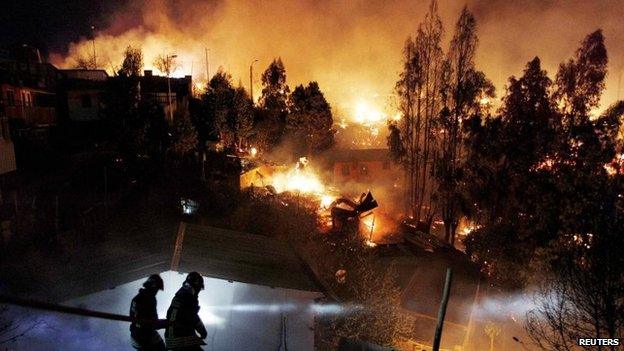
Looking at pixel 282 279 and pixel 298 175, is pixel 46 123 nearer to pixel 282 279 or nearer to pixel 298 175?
pixel 298 175

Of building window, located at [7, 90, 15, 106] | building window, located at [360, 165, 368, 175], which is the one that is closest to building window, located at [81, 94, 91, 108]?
building window, located at [7, 90, 15, 106]

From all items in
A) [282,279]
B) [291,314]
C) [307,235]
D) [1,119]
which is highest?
[1,119]

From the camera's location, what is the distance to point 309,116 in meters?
44.8

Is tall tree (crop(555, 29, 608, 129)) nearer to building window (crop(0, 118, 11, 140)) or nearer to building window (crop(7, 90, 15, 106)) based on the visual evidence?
building window (crop(0, 118, 11, 140))

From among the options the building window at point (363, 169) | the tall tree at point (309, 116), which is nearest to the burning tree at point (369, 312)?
the tall tree at point (309, 116)

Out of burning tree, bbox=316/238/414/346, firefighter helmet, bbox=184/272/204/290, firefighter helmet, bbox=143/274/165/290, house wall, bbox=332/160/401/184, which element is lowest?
burning tree, bbox=316/238/414/346

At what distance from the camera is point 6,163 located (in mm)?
21781

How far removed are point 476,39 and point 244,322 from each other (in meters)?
29.2

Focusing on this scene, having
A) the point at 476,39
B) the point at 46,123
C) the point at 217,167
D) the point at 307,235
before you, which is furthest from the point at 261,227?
the point at 476,39

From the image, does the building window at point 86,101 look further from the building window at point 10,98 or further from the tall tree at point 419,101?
the tall tree at point 419,101

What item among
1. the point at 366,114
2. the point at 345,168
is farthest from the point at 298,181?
the point at 366,114

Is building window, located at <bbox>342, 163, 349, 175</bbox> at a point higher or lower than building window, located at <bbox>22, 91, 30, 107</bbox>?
lower

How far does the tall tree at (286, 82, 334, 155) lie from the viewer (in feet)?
147

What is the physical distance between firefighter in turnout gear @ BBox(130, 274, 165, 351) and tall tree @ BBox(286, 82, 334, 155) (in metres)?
38.9
